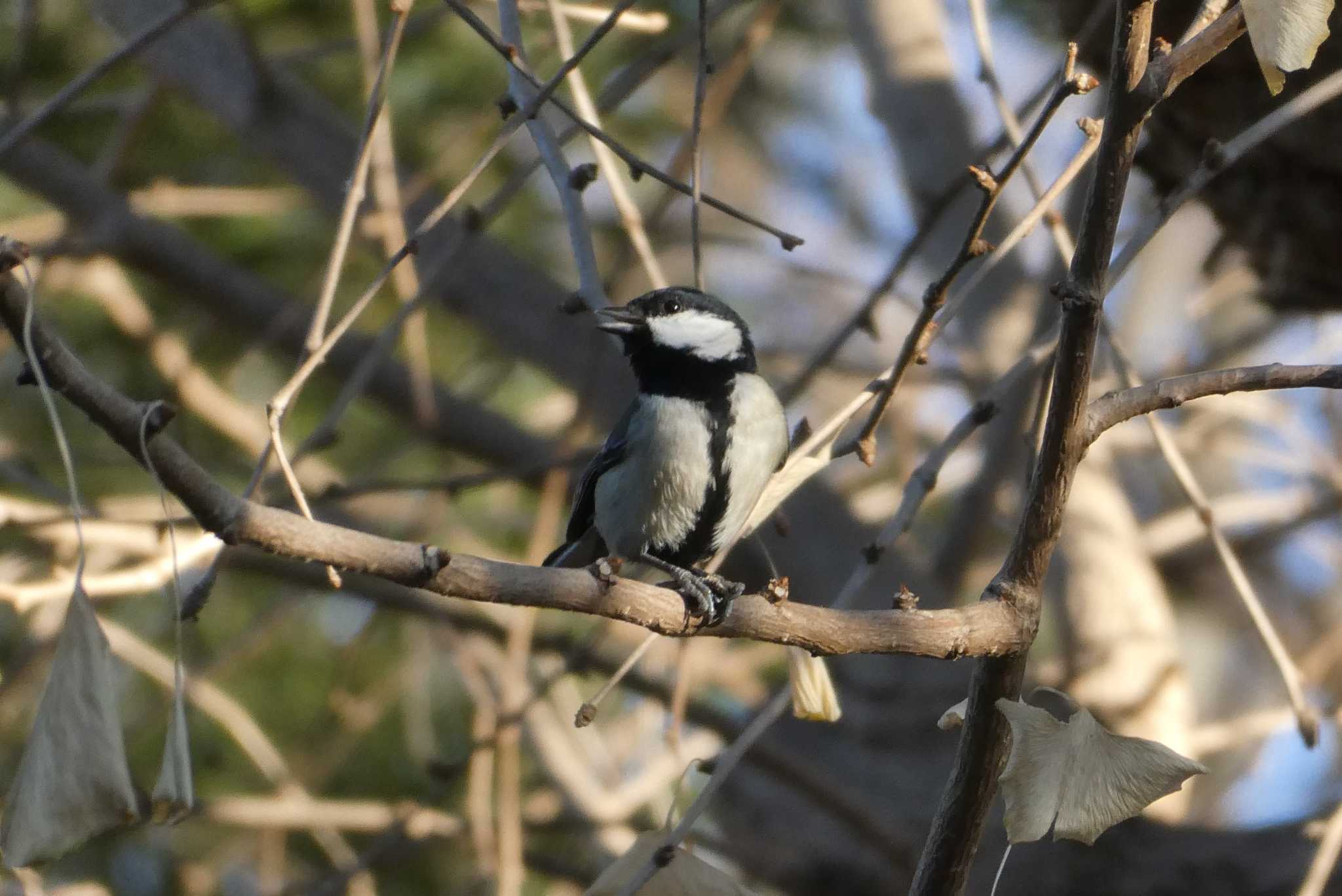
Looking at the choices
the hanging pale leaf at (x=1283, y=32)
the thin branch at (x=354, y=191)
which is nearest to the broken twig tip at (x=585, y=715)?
the thin branch at (x=354, y=191)

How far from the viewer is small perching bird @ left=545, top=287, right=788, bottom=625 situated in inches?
114

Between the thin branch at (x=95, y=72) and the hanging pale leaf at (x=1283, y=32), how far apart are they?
1618mm

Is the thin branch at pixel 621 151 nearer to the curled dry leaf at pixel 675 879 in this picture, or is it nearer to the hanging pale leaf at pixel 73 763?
the curled dry leaf at pixel 675 879

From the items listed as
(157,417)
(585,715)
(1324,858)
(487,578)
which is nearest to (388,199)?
(585,715)

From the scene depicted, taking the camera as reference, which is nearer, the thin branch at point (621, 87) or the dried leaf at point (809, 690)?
the dried leaf at point (809, 690)

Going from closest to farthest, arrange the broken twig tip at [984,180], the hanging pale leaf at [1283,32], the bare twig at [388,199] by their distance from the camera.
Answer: the hanging pale leaf at [1283,32] → the broken twig tip at [984,180] → the bare twig at [388,199]

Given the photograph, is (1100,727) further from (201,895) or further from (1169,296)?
(1169,296)

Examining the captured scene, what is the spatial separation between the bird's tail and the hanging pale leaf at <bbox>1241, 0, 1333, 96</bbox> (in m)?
1.99

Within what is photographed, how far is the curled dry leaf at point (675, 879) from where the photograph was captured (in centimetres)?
195

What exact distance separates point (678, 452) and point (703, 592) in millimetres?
820

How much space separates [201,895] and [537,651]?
149 cm

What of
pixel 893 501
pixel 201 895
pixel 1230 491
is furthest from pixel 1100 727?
pixel 1230 491

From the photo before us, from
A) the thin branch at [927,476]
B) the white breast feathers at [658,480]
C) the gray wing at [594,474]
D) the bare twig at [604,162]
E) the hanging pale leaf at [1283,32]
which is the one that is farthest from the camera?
the gray wing at [594,474]

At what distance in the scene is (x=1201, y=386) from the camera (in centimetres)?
182
